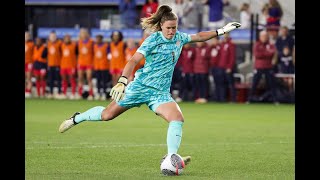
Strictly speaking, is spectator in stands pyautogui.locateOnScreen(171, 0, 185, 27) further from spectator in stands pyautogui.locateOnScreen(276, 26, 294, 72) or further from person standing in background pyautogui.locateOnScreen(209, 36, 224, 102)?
spectator in stands pyautogui.locateOnScreen(276, 26, 294, 72)

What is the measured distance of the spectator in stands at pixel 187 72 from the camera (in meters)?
30.2

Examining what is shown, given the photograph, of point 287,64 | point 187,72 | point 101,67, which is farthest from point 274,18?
point 101,67

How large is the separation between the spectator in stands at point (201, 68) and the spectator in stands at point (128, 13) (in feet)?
12.9

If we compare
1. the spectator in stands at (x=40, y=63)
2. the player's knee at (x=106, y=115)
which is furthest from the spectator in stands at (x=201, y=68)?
the player's knee at (x=106, y=115)

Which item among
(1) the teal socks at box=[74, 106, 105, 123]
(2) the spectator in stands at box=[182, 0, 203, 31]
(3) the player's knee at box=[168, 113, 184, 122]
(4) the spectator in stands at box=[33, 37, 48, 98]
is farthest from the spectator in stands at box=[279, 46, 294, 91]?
(3) the player's knee at box=[168, 113, 184, 122]

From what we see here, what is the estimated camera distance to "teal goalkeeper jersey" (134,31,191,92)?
1166 centimetres

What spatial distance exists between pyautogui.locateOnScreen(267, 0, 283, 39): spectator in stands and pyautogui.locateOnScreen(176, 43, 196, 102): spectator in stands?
8.29ft

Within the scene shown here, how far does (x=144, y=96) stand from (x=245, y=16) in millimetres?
19564

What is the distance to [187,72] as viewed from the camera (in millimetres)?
30328

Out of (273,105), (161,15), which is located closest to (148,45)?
(161,15)

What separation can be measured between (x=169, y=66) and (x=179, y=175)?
1.44 meters

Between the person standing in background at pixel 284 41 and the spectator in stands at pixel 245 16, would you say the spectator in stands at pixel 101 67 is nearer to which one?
the spectator in stands at pixel 245 16

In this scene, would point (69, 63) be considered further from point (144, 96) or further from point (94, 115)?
point (144, 96)

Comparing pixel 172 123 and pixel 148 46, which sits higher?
pixel 148 46
